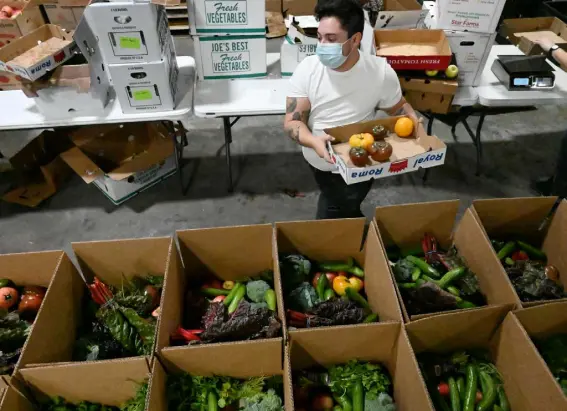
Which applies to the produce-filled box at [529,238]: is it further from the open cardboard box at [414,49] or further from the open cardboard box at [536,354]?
the open cardboard box at [414,49]

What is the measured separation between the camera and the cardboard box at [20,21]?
4.09 meters

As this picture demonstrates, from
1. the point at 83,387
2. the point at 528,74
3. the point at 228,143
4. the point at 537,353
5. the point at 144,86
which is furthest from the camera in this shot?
the point at 228,143

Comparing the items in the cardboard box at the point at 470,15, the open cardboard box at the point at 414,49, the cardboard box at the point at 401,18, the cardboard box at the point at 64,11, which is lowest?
the cardboard box at the point at 64,11

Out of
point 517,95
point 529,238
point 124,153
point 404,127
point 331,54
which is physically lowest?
point 124,153

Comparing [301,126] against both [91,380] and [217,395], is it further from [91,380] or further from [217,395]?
[91,380]

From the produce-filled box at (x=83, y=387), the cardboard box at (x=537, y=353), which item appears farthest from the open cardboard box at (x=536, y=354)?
the produce-filled box at (x=83, y=387)

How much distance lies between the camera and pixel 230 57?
9.83ft

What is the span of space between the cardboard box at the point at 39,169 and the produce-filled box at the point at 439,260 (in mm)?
2757

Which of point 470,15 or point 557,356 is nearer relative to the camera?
point 557,356

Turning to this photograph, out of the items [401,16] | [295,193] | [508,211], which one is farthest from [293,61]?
[508,211]

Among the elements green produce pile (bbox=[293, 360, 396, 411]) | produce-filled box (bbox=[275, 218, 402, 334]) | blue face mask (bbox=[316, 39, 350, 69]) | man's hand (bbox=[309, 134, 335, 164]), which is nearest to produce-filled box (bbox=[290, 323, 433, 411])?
green produce pile (bbox=[293, 360, 396, 411])

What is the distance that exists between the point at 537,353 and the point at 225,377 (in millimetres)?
1264

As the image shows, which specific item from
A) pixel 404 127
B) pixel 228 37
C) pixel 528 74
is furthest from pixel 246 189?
pixel 528 74

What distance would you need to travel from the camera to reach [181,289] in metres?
2.17
